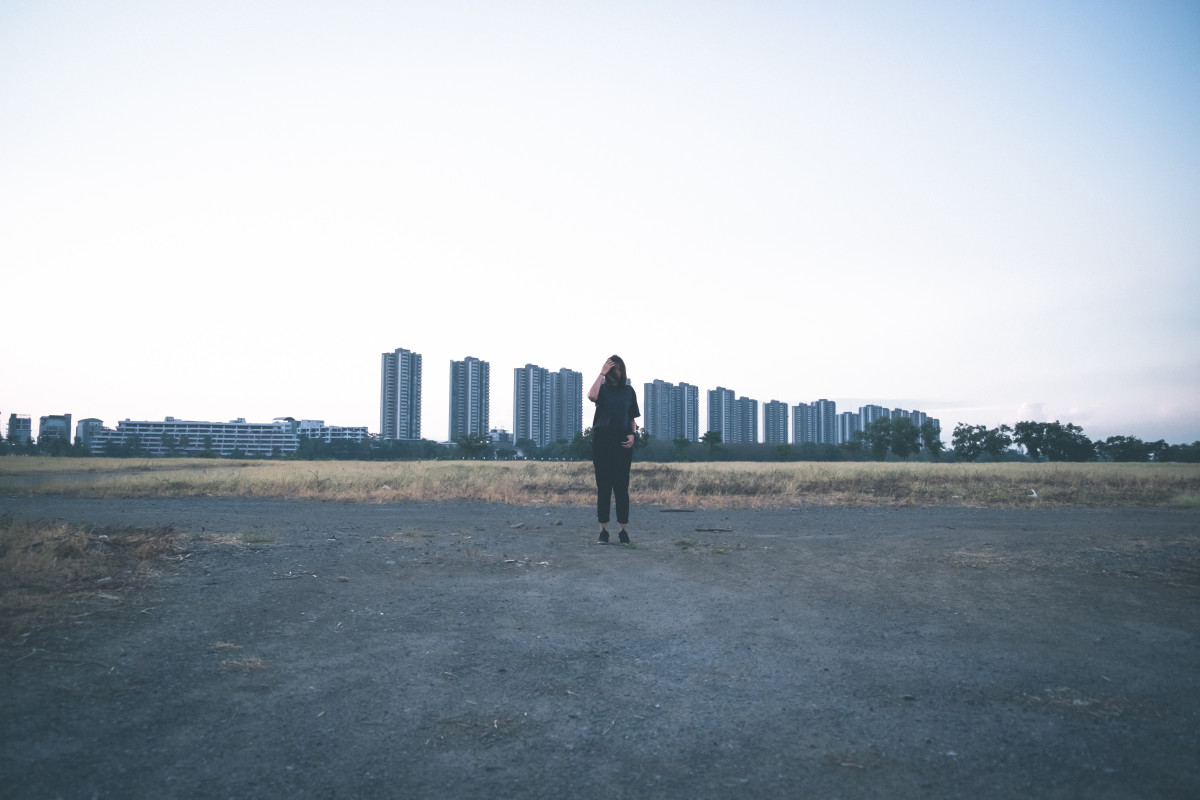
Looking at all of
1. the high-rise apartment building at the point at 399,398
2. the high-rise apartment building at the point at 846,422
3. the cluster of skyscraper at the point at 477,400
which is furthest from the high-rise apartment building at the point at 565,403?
the high-rise apartment building at the point at 846,422

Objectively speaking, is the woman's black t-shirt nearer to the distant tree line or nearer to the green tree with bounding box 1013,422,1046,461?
the distant tree line

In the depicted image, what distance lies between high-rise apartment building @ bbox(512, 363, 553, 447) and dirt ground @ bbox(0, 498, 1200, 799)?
13468cm

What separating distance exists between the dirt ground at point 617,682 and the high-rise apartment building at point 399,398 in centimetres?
13531

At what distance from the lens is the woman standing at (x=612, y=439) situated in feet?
24.8

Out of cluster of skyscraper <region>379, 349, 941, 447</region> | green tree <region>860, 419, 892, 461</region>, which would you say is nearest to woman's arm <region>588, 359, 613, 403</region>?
green tree <region>860, 419, 892, 461</region>

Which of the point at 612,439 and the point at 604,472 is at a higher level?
the point at 612,439

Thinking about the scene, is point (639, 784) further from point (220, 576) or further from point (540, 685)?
point (220, 576)

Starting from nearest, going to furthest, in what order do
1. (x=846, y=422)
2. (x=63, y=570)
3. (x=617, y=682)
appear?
(x=617, y=682), (x=63, y=570), (x=846, y=422)

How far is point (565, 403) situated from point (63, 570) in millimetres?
140009

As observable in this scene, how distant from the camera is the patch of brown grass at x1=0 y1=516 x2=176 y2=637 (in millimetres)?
3789

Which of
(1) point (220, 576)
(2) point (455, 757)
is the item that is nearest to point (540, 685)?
(2) point (455, 757)

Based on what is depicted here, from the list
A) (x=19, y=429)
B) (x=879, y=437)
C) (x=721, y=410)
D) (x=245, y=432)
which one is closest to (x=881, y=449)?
(x=879, y=437)

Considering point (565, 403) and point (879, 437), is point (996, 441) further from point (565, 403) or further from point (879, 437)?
point (565, 403)

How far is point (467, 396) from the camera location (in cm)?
13425
